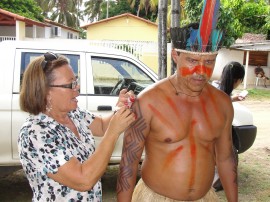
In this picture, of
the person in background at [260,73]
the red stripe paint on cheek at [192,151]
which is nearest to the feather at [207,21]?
the red stripe paint on cheek at [192,151]

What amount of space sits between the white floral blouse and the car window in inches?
95.4

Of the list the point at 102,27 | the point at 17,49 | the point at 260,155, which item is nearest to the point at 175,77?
the point at 17,49

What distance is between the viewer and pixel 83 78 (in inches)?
175

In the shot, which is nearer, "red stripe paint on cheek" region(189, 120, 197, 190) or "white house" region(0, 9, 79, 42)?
"red stripe paint on cheek" region(189, 120, 197, 190)

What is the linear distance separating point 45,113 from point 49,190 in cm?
44

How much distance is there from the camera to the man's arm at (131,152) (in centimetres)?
233

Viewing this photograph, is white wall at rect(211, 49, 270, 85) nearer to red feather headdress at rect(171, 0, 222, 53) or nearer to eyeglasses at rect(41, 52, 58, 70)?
red feather headdress at rect(171, 0, 222, 53)

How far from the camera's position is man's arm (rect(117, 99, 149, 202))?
2330 millimetres

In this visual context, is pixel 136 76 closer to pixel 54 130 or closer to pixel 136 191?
pixel 136 191

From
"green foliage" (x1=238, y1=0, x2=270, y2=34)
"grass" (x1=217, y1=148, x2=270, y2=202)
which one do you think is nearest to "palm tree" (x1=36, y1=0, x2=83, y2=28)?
"green foliage" (x1=238, y1=0, x2=270, y2=34)

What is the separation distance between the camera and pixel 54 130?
79.4 inches

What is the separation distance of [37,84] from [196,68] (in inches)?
38.6

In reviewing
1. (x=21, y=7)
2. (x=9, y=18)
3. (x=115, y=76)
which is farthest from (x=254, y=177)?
(x=21, y=7)

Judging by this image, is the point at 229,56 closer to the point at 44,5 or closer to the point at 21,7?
the point at 21,7
